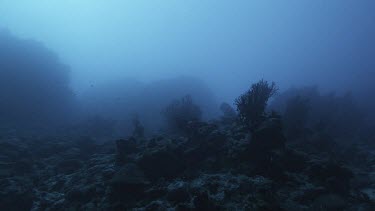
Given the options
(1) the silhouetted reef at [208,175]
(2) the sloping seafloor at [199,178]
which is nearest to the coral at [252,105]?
(1) the silhouetted reef at [208,175]

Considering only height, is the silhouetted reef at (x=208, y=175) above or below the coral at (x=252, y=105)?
below

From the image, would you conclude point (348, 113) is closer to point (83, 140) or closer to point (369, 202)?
point (369, 202)

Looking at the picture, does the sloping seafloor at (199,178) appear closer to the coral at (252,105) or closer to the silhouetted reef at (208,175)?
the silhouetted reef at (208,175)

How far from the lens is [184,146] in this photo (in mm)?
15922

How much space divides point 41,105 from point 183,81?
34.0 meters

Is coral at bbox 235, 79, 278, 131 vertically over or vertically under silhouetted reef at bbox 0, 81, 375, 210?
over

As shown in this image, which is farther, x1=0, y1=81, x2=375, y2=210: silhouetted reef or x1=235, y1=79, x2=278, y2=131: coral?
x1=235, y1=79, x2=278, y2=131: coral

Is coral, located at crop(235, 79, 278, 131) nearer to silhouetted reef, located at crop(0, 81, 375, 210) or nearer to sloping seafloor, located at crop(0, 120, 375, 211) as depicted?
silhouetted reef, located at crop(0, 81, 375, 210)

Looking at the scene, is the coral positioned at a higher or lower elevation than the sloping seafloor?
higher

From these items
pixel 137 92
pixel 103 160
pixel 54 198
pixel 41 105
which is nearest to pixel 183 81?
pixel 137 92

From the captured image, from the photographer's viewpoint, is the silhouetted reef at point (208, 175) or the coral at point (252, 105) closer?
the silhouetted reef at point (208, 175)

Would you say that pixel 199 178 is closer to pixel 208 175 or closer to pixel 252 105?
pixel 208 175

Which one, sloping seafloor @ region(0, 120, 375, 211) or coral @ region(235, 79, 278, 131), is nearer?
sloping seafloor @ region(0, 120, 375, 211)

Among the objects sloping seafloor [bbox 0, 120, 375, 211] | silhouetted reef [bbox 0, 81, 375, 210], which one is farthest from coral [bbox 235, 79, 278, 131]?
sloping seafloor [bbox 0, 120, 375, 211]
